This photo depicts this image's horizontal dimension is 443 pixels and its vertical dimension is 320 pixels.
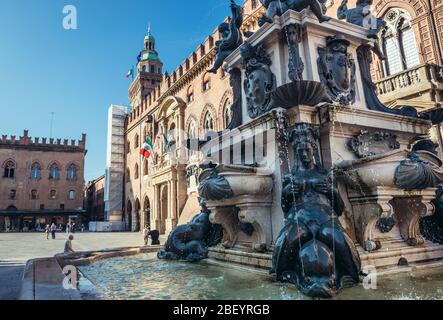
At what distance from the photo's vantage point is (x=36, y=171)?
4394 cm

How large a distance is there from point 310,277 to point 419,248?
6.18ft

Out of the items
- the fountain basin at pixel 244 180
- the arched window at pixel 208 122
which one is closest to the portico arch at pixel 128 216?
the arched window at pixel 208 122

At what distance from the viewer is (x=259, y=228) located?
4.02 meters

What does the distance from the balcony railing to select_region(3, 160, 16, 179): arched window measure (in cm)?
4569

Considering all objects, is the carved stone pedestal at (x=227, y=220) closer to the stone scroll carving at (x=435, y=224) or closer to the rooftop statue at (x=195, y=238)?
the rooftop statue at (x=195, y=238)

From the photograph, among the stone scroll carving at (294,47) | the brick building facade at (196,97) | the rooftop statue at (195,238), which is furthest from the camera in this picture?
the brick building facade at (196,97)

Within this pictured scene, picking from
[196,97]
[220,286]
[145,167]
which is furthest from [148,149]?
[220,286]

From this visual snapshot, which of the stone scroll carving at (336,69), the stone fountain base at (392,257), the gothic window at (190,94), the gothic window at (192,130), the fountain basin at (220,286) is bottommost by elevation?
the fountain basin at (220,286)

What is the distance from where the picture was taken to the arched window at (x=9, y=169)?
139 feet

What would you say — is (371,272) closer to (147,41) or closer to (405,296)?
(405,296)

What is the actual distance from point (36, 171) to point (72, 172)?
4423 mm

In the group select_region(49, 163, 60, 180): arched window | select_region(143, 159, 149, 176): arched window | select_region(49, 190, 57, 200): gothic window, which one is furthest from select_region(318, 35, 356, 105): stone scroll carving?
select_region(49, 163, 60, 180): arched window

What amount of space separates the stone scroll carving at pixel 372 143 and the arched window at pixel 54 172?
47.2 metres

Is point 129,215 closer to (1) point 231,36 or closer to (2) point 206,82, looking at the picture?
(2) point 206,82
